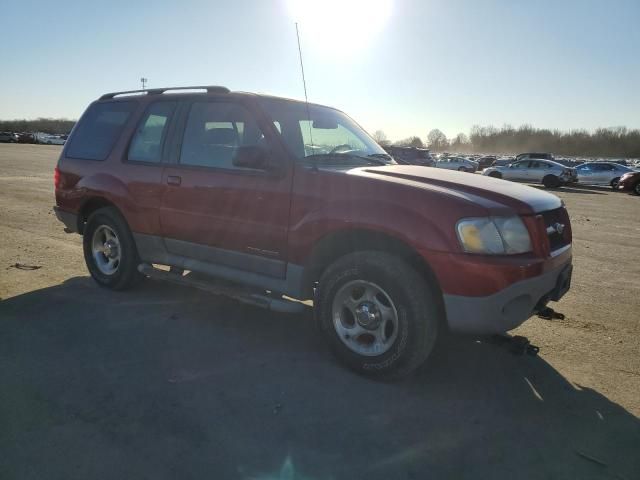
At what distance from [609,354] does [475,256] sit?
71.9 inches

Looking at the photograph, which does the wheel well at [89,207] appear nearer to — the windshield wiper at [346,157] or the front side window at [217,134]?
the front side window at [217,134]

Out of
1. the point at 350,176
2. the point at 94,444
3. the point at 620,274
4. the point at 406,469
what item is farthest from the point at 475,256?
the point at 620,274

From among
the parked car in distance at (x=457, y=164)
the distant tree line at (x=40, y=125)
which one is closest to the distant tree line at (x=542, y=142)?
the parked car in distance at (x=457, y=164)

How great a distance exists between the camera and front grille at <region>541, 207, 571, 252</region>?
131 inches

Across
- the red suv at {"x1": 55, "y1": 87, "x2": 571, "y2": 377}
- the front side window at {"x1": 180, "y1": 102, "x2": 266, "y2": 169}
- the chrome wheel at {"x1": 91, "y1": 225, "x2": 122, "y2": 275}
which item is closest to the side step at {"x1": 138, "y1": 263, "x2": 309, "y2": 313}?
the red suv at {"x1": 55, "y1": 87, "x2": 571, "y2": 377}

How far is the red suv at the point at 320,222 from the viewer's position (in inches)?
117

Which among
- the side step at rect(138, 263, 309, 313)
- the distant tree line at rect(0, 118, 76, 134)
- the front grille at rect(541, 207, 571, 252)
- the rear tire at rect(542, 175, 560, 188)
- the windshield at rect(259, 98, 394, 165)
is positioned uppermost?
the distant tree line at rect(0, 118, 76, 134)

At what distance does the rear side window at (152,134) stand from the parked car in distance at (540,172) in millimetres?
24936

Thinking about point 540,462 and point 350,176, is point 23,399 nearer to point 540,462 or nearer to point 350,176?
point 350,176

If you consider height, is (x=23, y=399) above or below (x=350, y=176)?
below

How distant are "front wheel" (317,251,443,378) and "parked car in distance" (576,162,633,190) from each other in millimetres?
27516

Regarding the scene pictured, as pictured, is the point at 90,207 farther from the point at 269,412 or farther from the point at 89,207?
the point at 269,412

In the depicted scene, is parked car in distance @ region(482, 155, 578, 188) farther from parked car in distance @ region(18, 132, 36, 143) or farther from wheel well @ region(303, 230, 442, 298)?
parked car in distance @ region(18, 132, 36, 143)

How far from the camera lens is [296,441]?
8.57 feet
